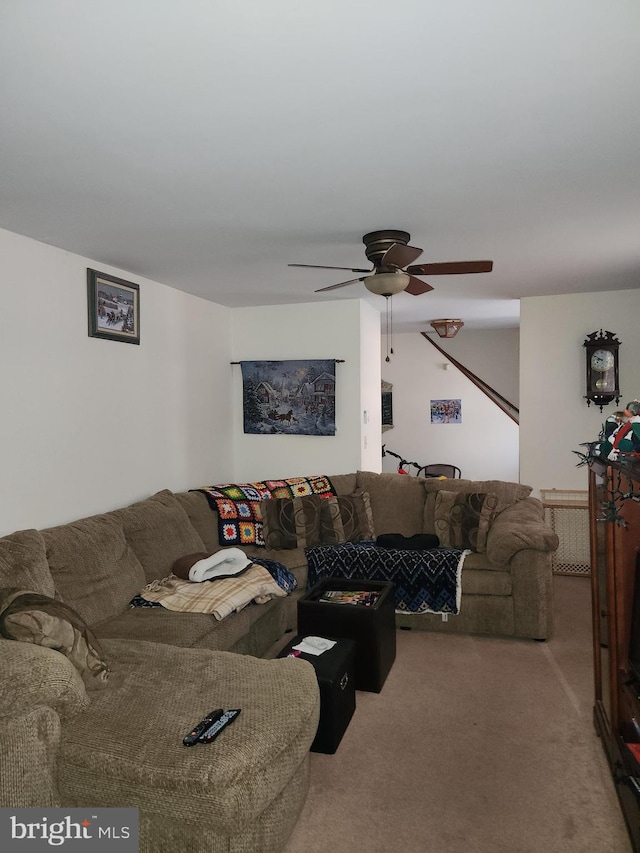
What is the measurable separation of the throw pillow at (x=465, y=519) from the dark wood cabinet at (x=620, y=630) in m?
1.48

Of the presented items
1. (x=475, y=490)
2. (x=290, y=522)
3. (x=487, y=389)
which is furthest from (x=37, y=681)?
(x=487, y=389)

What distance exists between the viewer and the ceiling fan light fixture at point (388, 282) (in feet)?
10.2

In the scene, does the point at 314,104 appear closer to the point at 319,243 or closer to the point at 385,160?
the point at 385,160

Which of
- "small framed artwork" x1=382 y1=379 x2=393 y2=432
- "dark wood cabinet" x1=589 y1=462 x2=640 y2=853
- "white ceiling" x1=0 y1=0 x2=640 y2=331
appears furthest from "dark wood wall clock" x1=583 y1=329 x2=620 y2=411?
"small framed artwork" x1=382 y1=379 x2=393 y2=432

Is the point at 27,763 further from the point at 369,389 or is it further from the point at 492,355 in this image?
the point at 492,355

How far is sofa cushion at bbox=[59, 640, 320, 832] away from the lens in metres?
1.77

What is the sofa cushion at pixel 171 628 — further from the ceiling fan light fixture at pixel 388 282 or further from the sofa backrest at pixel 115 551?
the ceiling fan light fixture at pixel 388 282

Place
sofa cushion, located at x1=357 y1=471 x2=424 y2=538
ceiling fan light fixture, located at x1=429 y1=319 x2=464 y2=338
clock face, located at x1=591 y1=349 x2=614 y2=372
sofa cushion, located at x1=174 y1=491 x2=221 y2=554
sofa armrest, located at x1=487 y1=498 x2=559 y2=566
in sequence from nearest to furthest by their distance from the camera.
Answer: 1. sofa armrest, located at x1=487 y1=498 x2=559 y2=566
2. sofa cushion, located at x1=174 y1=491 x2=221 y2=554
3. sofa cushion, located at x1=357 y1=471 x2=424 y2=538
4. clock face, located at x1=591 y1=349 x2=614 y2=372
5. ceiling fan light fixture, located at x1=429 y1=319 x2=464 y2=338

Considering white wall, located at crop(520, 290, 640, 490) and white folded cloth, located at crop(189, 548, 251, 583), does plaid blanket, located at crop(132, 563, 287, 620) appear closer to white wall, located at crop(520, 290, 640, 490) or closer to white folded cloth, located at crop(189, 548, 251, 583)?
white folded cloth, located at crop(189, 548, 251, 583)

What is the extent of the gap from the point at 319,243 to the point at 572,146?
5.10ft

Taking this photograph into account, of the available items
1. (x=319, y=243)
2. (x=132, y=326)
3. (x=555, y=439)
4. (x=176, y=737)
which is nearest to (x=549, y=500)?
(x=555, y=439)

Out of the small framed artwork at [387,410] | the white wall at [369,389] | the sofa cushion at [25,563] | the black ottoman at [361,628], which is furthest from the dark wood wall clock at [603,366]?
the sofa cushion at [25,563]

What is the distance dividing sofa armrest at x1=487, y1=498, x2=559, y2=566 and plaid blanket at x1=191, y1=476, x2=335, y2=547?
1.39 meters

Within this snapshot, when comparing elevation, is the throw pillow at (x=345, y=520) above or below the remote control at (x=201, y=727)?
above
